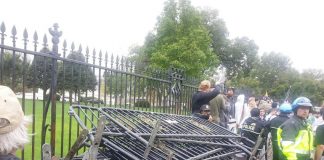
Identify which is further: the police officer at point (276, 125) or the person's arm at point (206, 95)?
the person's arm at point (206, 95)

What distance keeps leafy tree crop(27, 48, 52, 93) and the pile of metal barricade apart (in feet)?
3.72

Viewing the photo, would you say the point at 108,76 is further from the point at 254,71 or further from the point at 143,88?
the point at 254,71

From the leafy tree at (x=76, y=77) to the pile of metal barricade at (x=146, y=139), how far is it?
1.44 m

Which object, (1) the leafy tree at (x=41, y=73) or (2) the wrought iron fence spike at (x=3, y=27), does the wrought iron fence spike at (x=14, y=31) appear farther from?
(1) the leafy tree at (x=41, y=73)

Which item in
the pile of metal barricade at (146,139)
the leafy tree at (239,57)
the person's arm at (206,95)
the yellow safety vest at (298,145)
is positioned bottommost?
the yellow safety vest at (298,145)

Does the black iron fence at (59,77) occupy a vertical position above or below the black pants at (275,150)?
above

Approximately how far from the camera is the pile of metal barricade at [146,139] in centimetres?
280

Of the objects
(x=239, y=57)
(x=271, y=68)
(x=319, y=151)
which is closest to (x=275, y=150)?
(x=319, y=151)

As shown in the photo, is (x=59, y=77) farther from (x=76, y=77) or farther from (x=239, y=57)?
(x=239, y=57)

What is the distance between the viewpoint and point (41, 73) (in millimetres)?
4730

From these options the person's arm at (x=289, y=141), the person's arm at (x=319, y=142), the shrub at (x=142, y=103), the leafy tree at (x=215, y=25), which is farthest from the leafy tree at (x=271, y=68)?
the person's arm at (x=289, y=141)

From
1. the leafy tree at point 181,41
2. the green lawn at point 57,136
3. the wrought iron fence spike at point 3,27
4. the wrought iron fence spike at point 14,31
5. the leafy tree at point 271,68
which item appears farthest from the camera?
the leafy tree at point 271,68

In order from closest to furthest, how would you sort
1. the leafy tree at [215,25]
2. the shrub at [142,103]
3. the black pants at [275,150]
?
1. the black pants at [275,150]
2. the shrub at [142,103]
3. the leafy tree at [215,25]

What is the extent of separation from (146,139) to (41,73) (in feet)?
6.92
